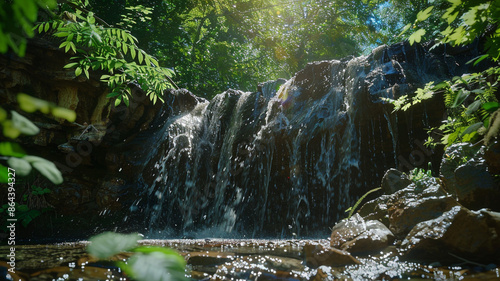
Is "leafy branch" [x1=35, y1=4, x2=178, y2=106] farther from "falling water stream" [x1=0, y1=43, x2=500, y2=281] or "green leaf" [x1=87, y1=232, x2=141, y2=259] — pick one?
"falling water stream" [x1=0, y1=43, x2=500, y2=281]

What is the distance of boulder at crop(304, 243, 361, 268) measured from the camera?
2.84 m

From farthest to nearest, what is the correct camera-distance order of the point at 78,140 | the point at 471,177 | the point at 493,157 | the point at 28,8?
the point at 78,140 → the point at 471,177 → the point at 493,157 → the point at 28,8

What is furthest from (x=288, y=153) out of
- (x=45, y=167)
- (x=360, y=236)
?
(x=45, y=167)

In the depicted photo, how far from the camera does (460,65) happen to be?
21.6 ft

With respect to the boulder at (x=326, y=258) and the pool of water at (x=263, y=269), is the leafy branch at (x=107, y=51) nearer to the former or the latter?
the pool of water at (x=263, y=269)

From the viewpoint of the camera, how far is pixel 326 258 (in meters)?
2.86

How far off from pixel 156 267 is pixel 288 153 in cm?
699

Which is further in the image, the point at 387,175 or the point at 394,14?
the point at 394,14

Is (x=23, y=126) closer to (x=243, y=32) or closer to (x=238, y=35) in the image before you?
(x=243, y=32)

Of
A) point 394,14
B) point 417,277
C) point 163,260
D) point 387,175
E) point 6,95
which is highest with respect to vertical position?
point 394,14

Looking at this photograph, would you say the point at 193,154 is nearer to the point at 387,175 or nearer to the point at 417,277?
the point at 387,175

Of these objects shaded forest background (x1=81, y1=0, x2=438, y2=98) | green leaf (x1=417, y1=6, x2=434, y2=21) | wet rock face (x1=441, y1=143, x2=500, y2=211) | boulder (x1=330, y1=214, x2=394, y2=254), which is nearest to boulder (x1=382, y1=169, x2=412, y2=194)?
wet rock face (x1=441, y1=143, x2=500, y2=211)

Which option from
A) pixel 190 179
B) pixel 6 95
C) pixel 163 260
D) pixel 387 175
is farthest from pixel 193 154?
pixel 163 260

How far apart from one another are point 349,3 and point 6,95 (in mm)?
17190
